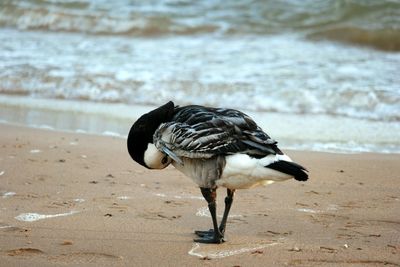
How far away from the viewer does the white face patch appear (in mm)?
5297

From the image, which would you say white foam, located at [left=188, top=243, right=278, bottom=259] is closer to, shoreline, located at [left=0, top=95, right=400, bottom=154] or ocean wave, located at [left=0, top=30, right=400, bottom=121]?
shoreline, located at [left=0, top=95, right=400, bottom=154]

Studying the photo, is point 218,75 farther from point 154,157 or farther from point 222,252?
point 222,252

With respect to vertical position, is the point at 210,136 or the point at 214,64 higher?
the point at 210,136

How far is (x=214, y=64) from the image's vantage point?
13297mm

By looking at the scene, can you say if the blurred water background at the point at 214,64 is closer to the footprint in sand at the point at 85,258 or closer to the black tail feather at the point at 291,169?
the black tail feather at the point at 291,169

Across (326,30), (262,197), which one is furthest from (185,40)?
(262,197)

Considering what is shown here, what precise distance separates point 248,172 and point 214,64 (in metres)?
8.53

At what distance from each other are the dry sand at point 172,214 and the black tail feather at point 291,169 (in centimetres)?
52

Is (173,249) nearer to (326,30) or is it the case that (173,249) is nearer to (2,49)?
(2,49)

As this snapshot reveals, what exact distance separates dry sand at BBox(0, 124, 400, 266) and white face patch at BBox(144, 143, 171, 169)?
48 centimetres

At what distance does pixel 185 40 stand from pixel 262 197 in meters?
10.3

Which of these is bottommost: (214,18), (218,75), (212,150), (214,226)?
(214,226)

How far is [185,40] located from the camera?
16.2 m

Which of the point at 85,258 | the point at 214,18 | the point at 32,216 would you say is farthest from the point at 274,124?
the point at 214,18
